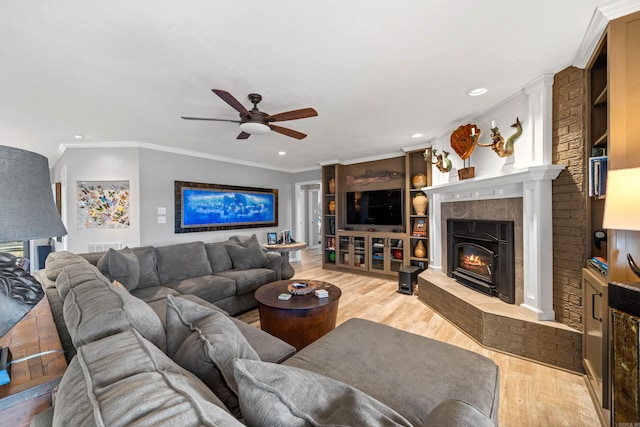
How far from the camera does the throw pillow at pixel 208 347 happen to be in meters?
0.94

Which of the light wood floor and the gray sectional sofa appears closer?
the gray sectional sofa

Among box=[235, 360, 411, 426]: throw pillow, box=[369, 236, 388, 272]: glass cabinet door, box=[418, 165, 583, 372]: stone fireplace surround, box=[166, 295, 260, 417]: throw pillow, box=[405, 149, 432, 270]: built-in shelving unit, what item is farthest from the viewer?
box=[369, 236, 388, 272]: glass cabinet door

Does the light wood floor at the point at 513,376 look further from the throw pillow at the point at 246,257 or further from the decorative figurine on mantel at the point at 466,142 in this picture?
the decorative figurine on mantel at the point at 466,142

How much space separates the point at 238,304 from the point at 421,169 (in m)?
3.58

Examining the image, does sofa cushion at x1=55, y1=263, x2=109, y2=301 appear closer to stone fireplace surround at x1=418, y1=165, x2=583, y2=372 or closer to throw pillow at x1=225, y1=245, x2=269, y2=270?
throw pillow at x1=225, y1=245, x2=269, y2=270

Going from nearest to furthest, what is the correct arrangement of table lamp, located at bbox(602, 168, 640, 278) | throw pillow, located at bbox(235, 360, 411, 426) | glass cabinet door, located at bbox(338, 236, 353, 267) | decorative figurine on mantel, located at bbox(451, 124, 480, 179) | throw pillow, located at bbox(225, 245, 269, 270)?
throw pillow, located at bbox(235, 360, 411, 426), table lamp, located at bbox(602, 168, 640, 278), decorative figurine on mantel, located at bbox(451, 124, 480, 179), throw pillow, located at bbox(225, 245, 269, 270), glass cabinet door, located at bbox(338, 236, 353, 267)

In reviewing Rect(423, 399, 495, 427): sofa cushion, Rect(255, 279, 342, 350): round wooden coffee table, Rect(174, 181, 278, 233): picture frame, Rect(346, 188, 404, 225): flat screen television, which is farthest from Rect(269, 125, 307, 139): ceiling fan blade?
Rect(174, 181, 278, 233): picture frame

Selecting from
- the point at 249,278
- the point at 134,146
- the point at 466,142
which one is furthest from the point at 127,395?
the point at 134,146

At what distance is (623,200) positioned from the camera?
1269mm

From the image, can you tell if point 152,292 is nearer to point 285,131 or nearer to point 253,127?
point 253,127

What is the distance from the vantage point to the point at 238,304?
3.27 meters

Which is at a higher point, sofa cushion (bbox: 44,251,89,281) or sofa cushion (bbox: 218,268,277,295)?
sofa cushion (bbox: 44,251,89,281)

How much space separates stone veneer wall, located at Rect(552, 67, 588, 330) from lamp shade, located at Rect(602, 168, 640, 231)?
0.84 metres

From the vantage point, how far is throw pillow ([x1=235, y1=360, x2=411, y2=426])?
0.66 m
